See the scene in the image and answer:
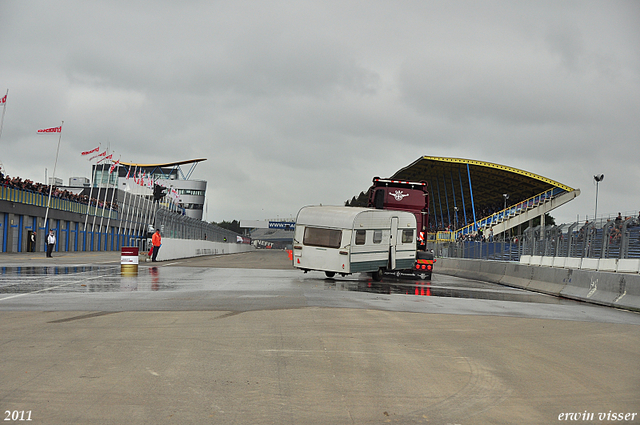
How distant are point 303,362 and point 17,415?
3.25 m

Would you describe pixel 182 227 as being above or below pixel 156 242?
above

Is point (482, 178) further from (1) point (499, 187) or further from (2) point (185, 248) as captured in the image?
(2) point (185, 248)

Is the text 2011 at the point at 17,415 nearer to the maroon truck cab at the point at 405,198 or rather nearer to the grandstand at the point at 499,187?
the maroon truck cab at the point at 405,198

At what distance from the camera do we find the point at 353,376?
6973 millimetres

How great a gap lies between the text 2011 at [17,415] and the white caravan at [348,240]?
17.1 m

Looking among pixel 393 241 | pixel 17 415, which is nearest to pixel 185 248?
pixel 393 241

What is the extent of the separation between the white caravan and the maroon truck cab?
2.48 metres

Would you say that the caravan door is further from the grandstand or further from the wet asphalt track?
the grandstand

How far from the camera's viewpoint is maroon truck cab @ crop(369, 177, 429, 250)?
90.0ft

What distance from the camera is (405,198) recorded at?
27531 mm

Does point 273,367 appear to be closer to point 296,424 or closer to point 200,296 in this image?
point 296,424

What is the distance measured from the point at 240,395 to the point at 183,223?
43.4 meters

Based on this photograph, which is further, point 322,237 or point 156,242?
point 156,242

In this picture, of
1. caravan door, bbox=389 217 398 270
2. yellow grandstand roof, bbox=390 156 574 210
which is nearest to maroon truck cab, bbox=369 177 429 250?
caravan door, bbox=389 217 398 270
